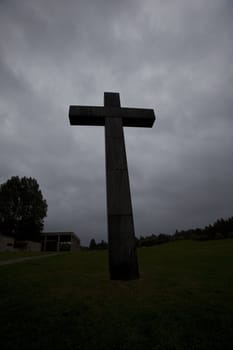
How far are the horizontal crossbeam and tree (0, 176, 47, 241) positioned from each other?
3613 cm

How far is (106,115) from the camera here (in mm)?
7090

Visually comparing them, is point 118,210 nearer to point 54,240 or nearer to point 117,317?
point 117,317

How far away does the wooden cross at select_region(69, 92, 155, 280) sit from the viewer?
215 inches

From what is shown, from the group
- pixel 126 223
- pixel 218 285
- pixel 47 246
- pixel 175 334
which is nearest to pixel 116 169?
pixel 126 223

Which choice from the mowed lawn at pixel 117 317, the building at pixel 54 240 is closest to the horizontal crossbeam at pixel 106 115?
the mowed lawn at pixel 117 317

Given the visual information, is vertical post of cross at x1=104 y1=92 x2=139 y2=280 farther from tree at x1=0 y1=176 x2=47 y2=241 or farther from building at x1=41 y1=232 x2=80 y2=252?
building at x1=41 y1=232 x2=80 y2=252

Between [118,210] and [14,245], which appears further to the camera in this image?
[14,245]

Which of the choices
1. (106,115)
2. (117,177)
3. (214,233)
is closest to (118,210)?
(117,177)

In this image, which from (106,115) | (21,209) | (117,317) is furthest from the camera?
(21,209)

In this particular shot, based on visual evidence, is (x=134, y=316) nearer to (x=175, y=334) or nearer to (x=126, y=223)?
(x=175, y=334)

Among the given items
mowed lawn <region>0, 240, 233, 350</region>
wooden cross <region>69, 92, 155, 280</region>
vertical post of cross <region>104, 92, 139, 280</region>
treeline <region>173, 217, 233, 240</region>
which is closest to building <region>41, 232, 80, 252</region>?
treeline <region>173, 217, 233, 240</region>

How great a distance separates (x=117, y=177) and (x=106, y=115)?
2.35 metres

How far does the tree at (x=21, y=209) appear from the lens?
37.8 m

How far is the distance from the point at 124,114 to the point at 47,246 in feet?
155
